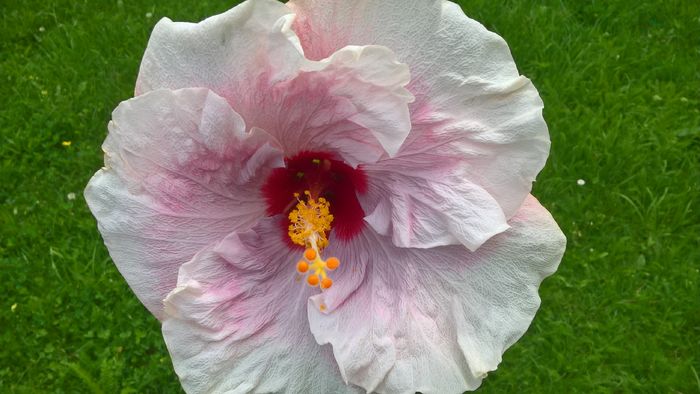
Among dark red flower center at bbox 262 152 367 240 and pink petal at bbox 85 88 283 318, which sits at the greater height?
pink petal at bbox 85 88 283 318

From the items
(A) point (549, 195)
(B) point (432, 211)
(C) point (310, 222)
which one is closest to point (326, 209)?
(C) point (310, 222)

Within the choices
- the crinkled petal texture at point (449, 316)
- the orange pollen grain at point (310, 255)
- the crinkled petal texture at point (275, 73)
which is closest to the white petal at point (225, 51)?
the crinkled petal texture at point (275, 73)

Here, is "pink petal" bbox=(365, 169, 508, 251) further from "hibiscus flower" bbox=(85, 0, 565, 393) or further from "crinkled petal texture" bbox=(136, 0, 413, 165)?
"crinkled petal texture" bbox=(136, 0, 413, 165)

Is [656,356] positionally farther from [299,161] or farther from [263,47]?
[263,47]

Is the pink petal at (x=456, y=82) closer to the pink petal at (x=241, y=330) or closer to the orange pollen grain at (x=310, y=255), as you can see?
the orange pollen grain at (x=310, y=255)

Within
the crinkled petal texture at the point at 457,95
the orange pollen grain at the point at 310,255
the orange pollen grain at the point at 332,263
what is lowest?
the orange pollen grain at the point at 332,263

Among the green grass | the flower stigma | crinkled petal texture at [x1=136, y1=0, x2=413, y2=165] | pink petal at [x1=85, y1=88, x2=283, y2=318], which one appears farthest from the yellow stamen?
the green grass

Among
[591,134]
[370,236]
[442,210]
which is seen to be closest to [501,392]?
[591,134]
